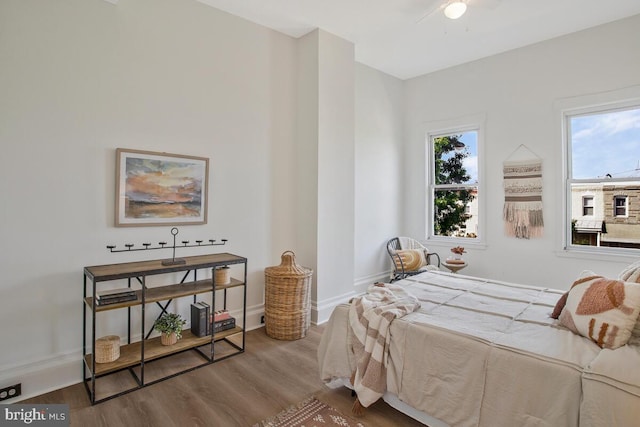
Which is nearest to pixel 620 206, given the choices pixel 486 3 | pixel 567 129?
pixel 567 129

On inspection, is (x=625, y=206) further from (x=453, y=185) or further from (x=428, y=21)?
(x=428, y=21)

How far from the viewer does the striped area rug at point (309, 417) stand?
2.03m

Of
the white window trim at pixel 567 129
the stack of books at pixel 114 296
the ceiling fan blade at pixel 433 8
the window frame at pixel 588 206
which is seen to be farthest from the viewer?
the window frame at pixel 588 206

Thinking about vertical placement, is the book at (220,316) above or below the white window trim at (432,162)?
below

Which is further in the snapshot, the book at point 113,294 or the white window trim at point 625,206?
the white window trim at point 625,206

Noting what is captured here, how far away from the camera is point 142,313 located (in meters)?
2.37

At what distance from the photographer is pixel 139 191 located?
276cm

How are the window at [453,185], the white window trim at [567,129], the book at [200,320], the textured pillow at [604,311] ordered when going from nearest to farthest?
Result: the textured pillow at [604,311] < the book at [200,320] < the white window trim at [567,129] < the window at [453,185]

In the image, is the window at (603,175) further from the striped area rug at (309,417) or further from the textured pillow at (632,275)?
the striped area rug at (309,417)

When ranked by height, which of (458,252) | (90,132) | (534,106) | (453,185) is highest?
(534,106)

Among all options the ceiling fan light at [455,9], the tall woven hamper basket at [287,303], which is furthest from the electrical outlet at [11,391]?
the ceiling fan light at [455,9]

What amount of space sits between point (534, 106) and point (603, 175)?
3.48 feet

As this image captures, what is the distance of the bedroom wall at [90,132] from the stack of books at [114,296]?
15.1 inches

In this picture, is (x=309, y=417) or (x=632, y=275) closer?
(x=632, y=275)
